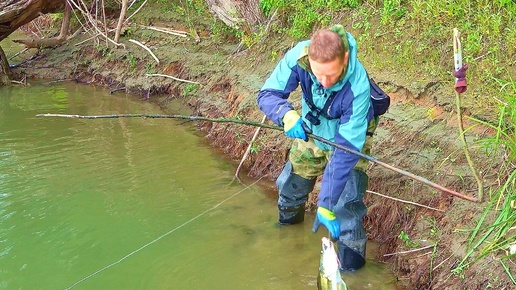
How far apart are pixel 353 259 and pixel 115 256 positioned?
6.24 ft

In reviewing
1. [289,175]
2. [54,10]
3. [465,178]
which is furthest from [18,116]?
[465,178]

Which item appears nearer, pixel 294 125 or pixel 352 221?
pixel 294 125

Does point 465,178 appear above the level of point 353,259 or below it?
above

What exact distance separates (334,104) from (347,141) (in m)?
0.27

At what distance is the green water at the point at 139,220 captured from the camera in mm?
4336

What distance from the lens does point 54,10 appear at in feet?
34.4

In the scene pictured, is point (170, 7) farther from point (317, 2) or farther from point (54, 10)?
point (317, 2)

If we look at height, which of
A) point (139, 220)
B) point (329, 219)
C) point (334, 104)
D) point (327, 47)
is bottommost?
point (139, 220)

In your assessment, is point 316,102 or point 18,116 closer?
point 316,102

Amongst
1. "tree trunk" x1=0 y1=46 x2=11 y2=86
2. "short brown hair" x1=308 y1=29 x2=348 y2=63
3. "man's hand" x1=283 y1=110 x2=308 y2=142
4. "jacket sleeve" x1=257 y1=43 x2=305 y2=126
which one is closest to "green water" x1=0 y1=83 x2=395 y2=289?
"man's hand" x1=283 y1=110 x2=308 y2=142

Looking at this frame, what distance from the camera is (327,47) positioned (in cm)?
329

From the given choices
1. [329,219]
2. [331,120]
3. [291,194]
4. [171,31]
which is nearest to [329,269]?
[329,219]

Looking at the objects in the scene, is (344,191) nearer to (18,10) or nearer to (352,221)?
(352,221)

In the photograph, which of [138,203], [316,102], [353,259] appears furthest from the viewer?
[138,203]
